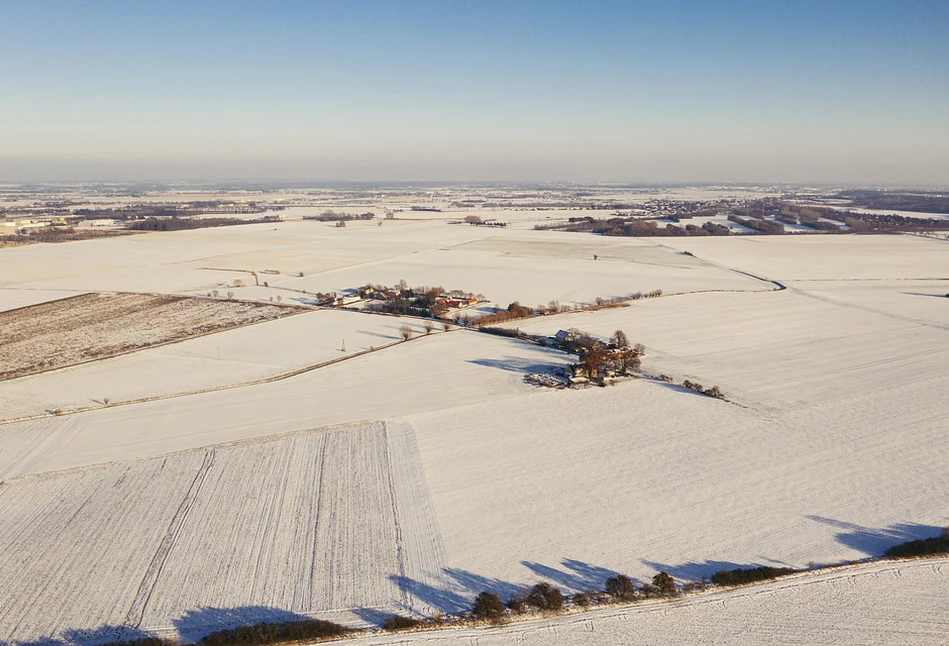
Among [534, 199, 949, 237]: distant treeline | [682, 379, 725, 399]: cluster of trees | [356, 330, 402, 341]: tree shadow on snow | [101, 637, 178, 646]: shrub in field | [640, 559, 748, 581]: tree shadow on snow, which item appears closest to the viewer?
[101, 637, 178, 646]: shrub in field

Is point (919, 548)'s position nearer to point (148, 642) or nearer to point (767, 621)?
point (767, 621)

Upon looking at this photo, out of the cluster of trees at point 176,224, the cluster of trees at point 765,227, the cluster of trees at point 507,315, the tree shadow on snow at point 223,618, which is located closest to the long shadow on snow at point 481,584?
the tree shadow on snow at point 223,618

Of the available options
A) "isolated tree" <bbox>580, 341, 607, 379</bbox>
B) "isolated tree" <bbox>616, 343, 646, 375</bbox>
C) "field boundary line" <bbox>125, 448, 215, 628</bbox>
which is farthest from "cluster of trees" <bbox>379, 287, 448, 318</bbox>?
"field boundary line" <bbox>125, 448, 215, 628</bbox>

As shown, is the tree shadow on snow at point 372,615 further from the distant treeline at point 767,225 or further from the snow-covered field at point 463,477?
the distant treeline at point 767,225

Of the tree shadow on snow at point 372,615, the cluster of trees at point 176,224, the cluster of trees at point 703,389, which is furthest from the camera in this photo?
the cluster of trees at point 176,224

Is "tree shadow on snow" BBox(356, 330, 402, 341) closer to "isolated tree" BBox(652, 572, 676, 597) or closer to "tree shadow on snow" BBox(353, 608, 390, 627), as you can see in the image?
"tree shadow on snow" BBox(353, 608, 390, 627)

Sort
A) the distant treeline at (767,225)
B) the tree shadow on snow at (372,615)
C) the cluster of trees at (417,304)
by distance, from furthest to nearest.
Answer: the distant treeline at (767,225), the cluster of trees at (417,304), the tree shadow on snow at (372,615)

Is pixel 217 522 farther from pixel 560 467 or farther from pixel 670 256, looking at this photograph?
pixel 670 256

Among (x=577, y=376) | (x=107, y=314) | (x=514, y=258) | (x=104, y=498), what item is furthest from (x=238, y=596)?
(x=514, y=258)
